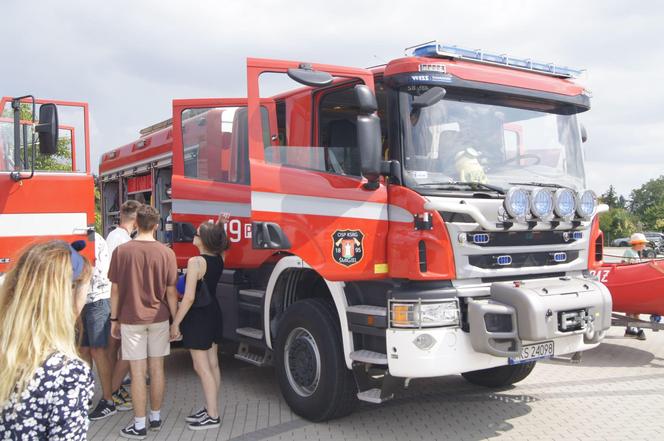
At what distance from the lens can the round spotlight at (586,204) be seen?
541cm

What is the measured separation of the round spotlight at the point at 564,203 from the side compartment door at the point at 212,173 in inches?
108

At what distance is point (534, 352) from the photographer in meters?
4.98

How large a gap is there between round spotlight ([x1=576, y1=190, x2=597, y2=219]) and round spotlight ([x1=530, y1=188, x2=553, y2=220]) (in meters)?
0.39

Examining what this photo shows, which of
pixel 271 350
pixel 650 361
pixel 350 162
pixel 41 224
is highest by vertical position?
pixel 350 162

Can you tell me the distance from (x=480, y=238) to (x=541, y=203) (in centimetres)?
61

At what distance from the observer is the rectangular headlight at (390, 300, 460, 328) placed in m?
4.68

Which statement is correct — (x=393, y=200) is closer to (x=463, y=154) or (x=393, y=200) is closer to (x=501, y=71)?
(x=463, y=154)

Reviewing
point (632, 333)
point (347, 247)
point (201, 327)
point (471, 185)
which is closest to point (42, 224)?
point (201, 327)

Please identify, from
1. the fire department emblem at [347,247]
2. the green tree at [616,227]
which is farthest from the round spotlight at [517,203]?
the green tree at [616,227]

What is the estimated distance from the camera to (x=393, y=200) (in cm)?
499

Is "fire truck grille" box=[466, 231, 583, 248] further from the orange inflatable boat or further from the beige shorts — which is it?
the orange inflatable boat

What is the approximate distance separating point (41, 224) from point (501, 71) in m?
4.56

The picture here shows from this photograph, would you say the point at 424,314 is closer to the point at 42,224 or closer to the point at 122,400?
the point at 122,400

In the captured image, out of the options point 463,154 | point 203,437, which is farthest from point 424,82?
point 203,437
